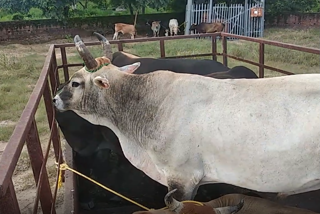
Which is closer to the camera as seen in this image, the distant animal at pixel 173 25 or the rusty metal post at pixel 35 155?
the rusty metal post at pixel 35 155

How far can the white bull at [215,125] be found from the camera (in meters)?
3.03

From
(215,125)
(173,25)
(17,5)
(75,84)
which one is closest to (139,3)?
(173,25)

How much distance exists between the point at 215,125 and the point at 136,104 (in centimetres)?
81

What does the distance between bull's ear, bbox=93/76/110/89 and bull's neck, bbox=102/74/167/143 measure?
15 centimetres

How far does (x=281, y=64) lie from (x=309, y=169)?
29.9 ft

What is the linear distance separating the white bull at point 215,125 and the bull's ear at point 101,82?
10 millimetres

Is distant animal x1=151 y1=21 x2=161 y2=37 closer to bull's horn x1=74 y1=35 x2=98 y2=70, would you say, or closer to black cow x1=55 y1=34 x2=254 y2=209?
black cow x1=55 y1=34 x2=254 y2=209

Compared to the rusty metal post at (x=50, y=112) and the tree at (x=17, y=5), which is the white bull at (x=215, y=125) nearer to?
the rusty metal post at (x=50, y=112)

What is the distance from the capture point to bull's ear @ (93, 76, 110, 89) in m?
3.53

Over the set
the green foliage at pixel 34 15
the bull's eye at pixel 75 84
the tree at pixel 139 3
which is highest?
the tree at pixel 139 3

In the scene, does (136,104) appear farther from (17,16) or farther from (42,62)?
(17,16)

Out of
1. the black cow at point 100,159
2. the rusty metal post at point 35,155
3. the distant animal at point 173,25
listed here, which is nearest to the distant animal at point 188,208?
the rusty metal post at point 35,155

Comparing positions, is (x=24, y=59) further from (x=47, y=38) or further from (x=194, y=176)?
(x=194, y=176)

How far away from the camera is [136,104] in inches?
144
